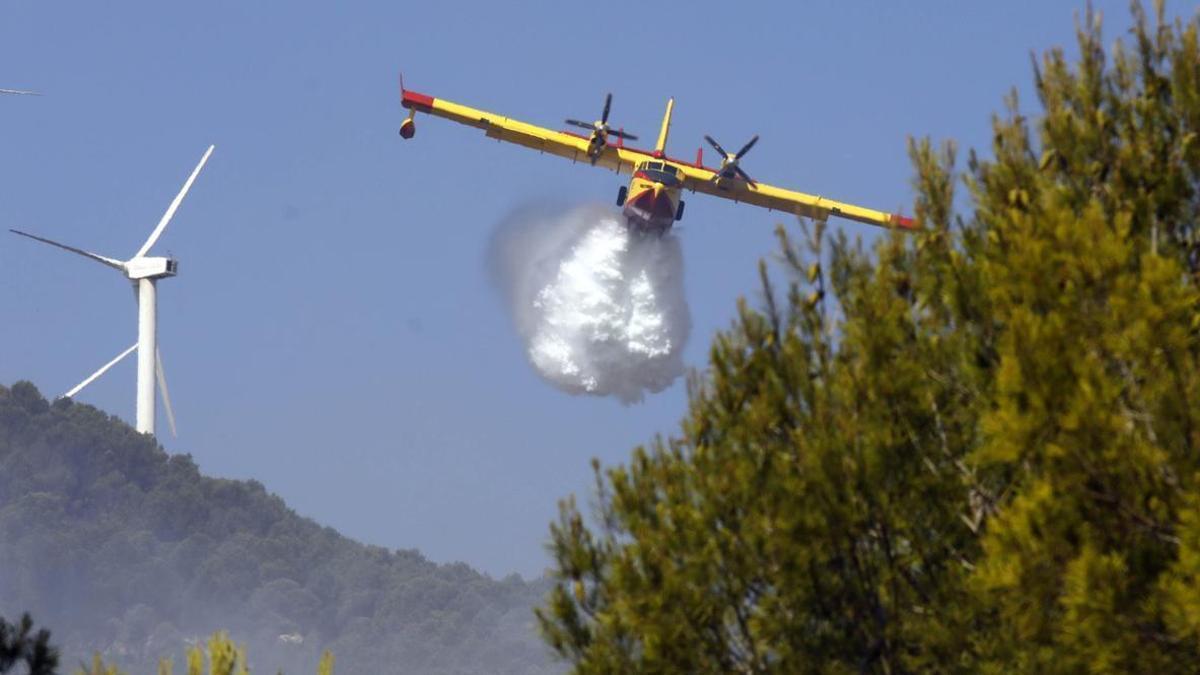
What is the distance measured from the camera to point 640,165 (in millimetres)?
71688

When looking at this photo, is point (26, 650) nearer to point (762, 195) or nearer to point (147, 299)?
point (762, 195)

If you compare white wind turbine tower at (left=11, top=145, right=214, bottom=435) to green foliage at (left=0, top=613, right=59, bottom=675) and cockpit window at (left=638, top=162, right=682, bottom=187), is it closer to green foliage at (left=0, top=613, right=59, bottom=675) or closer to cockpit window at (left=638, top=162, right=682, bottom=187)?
cockpit window at (left=638, top=162, right=682, bottom=187)

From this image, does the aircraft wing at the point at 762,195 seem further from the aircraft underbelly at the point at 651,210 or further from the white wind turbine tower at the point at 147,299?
the white wind turbine tower at the point at 147,299

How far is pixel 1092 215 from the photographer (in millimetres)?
18672

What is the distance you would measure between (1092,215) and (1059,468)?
2.35 meters

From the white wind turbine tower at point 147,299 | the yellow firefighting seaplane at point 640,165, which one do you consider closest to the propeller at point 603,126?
the yellow firefighting seaplane at point 640,165

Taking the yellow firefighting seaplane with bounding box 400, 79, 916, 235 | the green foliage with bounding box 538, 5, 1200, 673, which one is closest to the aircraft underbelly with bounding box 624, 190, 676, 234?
the yellow firefighting seaplane with bounding box 400, 79, 916, 235

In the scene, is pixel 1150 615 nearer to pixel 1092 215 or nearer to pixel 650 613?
pixel 1092 215

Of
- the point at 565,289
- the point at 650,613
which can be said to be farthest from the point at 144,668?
the point at 650,613

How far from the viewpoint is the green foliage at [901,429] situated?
1956 cm

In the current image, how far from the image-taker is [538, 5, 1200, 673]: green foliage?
1956cm

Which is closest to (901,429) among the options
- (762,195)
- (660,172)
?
(660,172)

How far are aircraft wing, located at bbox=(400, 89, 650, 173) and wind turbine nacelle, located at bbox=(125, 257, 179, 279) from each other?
4801 centimetres

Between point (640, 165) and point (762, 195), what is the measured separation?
30.4ft
